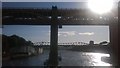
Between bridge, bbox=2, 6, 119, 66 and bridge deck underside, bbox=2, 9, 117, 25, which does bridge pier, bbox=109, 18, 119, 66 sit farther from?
bridge deck underside, bbox=2, 9, 117, 25

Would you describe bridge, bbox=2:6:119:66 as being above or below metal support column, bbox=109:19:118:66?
above

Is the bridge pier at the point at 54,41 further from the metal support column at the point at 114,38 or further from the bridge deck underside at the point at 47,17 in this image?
the metal support column at the point at 114,38

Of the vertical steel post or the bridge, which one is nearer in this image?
the vertical steel post

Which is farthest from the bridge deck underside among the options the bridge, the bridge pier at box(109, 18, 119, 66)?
the bridge pier at box(109, 18, 119, 66)

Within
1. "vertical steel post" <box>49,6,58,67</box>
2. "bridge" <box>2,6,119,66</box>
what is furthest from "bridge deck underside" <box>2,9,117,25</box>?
"vertical steel post" <box>49,6,58,67</box>

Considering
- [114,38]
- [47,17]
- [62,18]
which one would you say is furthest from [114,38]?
[47,17]

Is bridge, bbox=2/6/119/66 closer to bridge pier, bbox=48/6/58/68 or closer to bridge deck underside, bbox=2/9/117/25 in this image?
bridge deck underside, bbox=2/9/117/25

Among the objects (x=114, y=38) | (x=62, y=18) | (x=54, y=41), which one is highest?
(x=62, y=18)

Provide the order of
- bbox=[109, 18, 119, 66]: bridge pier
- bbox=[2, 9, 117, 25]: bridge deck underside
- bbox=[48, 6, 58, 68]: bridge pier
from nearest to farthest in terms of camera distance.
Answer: bbox=[48, 6, 58, 68]: bridge pier < bbox=[109, 18, 119, 66]: bridge pier < bbox=[2, 9, 117, 25]: bridge deck underside

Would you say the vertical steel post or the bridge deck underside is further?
the bridge deck underside

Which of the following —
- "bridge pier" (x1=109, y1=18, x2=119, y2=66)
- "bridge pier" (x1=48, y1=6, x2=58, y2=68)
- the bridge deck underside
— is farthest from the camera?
the bridge deck underside

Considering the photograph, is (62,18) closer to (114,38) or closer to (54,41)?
(54,41)

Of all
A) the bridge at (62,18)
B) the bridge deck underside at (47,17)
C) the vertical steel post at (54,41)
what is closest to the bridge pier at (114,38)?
the bridge at (62,18)

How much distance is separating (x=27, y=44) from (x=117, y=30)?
A: 16.3 metres
